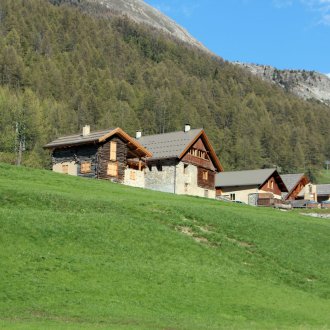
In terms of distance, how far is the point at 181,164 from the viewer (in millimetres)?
75562

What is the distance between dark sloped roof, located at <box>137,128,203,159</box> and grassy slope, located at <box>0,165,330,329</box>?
33253 millimetres

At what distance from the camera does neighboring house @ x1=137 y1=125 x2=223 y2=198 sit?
7519 cm

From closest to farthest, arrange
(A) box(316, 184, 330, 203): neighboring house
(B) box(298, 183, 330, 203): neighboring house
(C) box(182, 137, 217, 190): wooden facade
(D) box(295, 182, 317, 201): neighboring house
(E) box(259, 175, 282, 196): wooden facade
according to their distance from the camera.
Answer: (C) box(182, 137, 217, 190): wooden facade → (E) box(259, 175, 282, 196): wooden facade → (D) box(295, 182, 317, 201): neighboring house → (B) box(298, 183, 330, 203): neighboring house → (A) box(316, 184, 330, 203): neighboring house

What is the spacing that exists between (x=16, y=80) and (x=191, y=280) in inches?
6476

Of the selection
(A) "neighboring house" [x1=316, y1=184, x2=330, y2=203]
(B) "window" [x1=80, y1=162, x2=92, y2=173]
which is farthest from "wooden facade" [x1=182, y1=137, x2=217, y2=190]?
(A) "neighboring house" [x1=316, y1=184, x2=330, y2=203]

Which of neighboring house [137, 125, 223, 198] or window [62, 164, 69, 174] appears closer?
window [62, 164, 69, 174]

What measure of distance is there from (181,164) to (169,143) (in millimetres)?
4299

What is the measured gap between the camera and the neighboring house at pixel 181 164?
7519 cm

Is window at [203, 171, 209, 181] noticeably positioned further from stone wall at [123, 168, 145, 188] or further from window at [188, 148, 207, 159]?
stone wall at [123, 168, 145, 188]

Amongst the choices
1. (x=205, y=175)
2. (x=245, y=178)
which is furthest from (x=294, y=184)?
(x=205, y=175)

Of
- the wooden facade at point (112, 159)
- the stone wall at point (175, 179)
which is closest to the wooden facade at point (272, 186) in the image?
the stone wall at point (175, 179)

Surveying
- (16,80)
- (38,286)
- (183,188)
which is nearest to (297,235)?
(38,286)

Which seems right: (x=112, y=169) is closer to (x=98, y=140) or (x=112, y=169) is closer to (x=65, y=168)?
(x=98, y=140)

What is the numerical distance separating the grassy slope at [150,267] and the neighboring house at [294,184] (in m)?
63.0
